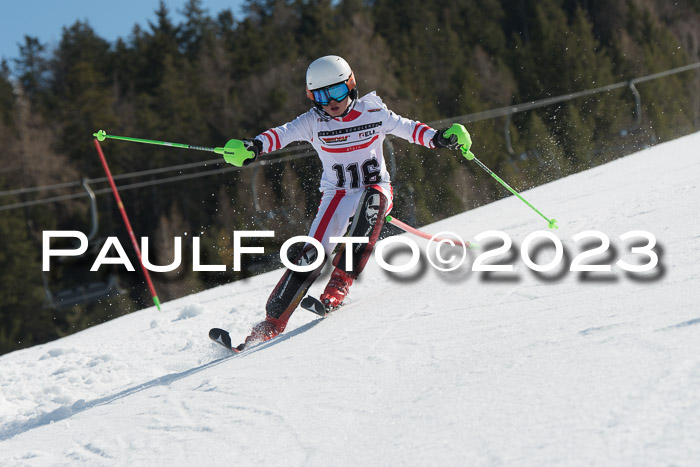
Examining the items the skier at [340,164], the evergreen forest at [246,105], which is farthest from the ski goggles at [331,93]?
the evergreen forest at [246,105]

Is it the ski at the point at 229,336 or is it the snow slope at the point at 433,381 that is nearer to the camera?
the snow slope at the point at 433,381

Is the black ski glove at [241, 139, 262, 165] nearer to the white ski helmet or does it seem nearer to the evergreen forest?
the white ski helmet

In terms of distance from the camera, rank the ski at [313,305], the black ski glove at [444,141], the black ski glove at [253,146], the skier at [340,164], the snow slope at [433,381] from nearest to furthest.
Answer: the snow slope at [433,381]
the ski at [313,305]
the skier at [340,164]
the black ski glove at [253,146]
the black ski glove at [444,141]

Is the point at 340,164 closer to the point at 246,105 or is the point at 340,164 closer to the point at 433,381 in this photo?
the point at 433,381

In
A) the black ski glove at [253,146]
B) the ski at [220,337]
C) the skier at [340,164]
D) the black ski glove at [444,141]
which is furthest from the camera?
the black ski glove at [444,141]

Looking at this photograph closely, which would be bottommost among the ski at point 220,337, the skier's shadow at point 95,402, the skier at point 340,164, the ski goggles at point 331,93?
the skier's shadow at point 95,402

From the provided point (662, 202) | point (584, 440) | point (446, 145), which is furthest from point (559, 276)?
point (584, 440)

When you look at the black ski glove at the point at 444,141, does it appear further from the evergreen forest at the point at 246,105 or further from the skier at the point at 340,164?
the evergreen forest at the point at 246,105

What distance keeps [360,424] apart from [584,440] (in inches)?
30.4

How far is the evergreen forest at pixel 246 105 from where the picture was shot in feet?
72.5

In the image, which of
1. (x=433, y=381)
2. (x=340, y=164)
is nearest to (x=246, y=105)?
(x=340, y=164)

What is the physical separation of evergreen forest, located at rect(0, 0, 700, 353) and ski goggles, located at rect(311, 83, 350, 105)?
15.4 metres

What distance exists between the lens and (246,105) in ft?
136

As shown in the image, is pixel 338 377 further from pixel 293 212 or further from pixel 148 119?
pixel 148 119
